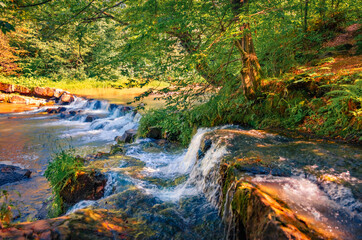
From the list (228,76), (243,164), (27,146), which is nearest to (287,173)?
(243,164)

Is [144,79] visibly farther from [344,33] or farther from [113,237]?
[344,33]

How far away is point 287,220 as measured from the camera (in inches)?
82.8

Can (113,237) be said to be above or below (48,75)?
below

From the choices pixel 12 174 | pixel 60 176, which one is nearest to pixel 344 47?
pixel 60 176

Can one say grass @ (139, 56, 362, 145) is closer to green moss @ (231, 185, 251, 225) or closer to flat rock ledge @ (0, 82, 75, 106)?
green moss @ (231, 185, 251, 225)

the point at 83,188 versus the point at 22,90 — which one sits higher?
the point at 22,90

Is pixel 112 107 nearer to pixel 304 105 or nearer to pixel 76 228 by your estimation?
pixel 304 105

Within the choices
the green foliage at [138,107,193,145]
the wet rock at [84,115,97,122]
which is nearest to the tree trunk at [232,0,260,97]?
the green foliage at [138,107,193,145]

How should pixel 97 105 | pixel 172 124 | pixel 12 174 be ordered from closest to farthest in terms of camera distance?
pixel 12 174 < pixel 172 124 < pixel 97 105

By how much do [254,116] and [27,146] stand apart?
9.69 meters

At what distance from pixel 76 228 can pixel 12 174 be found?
5632mm

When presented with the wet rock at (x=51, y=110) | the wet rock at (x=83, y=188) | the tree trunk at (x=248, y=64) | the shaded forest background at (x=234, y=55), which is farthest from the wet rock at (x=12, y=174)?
the wet rock at (x=51, y=110)

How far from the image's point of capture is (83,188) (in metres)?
4.69

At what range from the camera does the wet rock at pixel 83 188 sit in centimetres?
463
